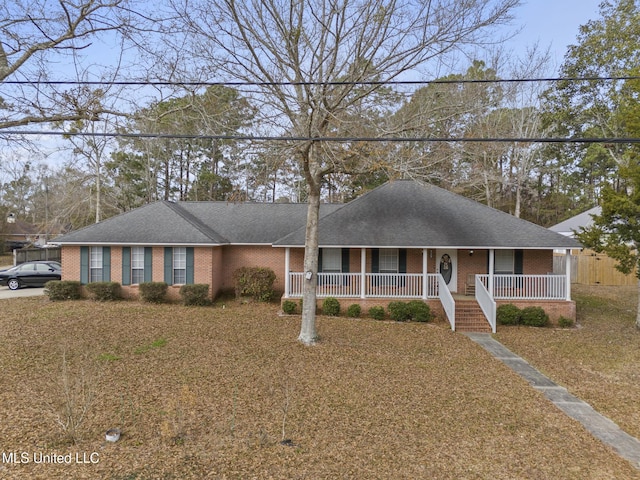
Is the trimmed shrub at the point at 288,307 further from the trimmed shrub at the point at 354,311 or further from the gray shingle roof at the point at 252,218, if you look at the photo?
the gray shingle roof at the point at 252,218

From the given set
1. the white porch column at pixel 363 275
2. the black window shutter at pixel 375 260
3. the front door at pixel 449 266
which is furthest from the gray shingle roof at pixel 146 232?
the front door at pixel 449 266

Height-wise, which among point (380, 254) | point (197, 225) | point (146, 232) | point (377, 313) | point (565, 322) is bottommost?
point (565, 322)

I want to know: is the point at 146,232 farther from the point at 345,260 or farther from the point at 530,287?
the point at 530,287

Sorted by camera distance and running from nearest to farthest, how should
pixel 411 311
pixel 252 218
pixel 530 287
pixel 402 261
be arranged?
pixel 411 311 → pixel 530 287 → pixel 402 261 → pixel 252 218

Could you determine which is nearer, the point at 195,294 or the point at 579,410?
the point at 579,410

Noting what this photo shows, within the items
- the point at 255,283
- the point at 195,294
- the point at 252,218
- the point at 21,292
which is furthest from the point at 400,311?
the point at 21,292

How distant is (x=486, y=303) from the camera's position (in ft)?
41.4

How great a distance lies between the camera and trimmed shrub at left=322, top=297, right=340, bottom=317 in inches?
528

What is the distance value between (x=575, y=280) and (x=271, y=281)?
20.6 m

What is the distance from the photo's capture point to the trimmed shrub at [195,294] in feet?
47.3

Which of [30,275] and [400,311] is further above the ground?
[30,275]

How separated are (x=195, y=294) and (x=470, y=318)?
416 inches

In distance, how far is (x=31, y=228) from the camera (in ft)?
160

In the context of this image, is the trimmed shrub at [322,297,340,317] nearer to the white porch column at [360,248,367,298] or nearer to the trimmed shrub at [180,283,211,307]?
the white porch column at [360,248,367,298]
